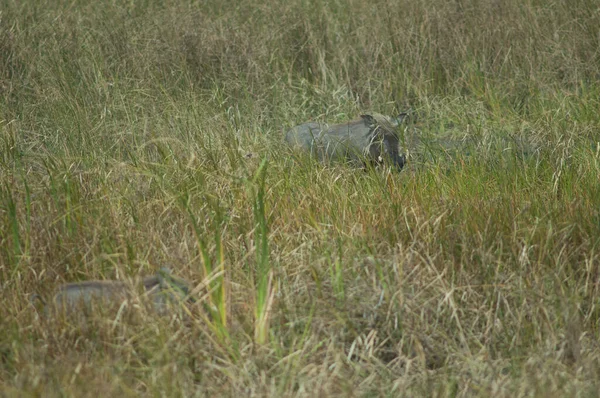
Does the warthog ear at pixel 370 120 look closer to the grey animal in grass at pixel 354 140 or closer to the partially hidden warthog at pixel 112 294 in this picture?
the grey animal in grass at pixel 354 140

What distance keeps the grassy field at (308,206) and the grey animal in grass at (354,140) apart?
13cm

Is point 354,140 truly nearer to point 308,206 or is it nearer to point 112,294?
point 308,206

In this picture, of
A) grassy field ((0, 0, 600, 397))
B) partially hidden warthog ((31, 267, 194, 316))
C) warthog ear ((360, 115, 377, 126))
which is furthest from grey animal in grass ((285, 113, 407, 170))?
partially hidden warthog ((31, 267, 194, 316))

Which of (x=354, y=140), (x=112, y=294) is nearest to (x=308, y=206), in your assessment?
(x=112, y=294)

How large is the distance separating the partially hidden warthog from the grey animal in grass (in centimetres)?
145

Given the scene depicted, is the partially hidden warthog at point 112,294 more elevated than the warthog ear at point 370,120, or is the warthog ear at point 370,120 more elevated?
the partially hidden warthog at point 112,294

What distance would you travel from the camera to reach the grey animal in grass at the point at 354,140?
13.3 feet

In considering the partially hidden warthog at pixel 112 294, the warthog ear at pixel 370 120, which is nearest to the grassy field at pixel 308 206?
the partially hidden warthog at pixel 112 294

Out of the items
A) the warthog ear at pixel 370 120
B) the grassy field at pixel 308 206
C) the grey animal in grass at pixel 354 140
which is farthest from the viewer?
the warthog ear at pixel 370 120

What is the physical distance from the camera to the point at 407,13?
563 centimetres

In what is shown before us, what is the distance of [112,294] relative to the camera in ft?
8.39

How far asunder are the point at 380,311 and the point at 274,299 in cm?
31

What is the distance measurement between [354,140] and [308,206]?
3.30 feet

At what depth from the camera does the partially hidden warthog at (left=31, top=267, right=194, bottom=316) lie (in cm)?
252
